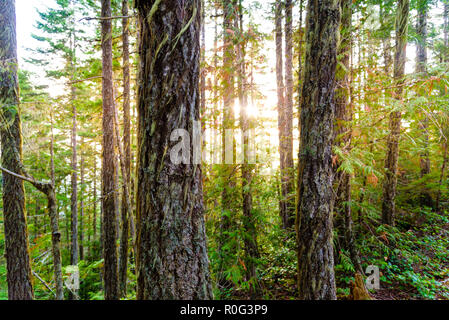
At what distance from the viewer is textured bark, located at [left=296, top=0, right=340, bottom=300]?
3.09m

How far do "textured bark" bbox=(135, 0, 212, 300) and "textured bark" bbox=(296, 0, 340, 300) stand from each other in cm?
200

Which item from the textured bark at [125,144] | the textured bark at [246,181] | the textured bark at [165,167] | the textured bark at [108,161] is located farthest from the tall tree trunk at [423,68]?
the textured bark at [108,161]

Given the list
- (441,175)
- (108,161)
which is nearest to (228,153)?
(108,161)

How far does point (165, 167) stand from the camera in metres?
1.79

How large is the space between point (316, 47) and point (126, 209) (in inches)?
263

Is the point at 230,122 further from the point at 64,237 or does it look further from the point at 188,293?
the point at 64,237

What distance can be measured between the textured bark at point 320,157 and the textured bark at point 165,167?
200 cm

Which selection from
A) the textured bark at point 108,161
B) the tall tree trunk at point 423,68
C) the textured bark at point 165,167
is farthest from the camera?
the tall tree trunk at point 423,68

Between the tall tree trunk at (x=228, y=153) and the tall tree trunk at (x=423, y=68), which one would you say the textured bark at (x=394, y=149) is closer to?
the tall tree trunk at (x=423, y=68)

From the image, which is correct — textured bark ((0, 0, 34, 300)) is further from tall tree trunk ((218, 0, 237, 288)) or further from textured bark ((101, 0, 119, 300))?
tall tree trunk ((218, 0, 237, 288))

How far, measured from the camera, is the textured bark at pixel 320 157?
10.2 feet
